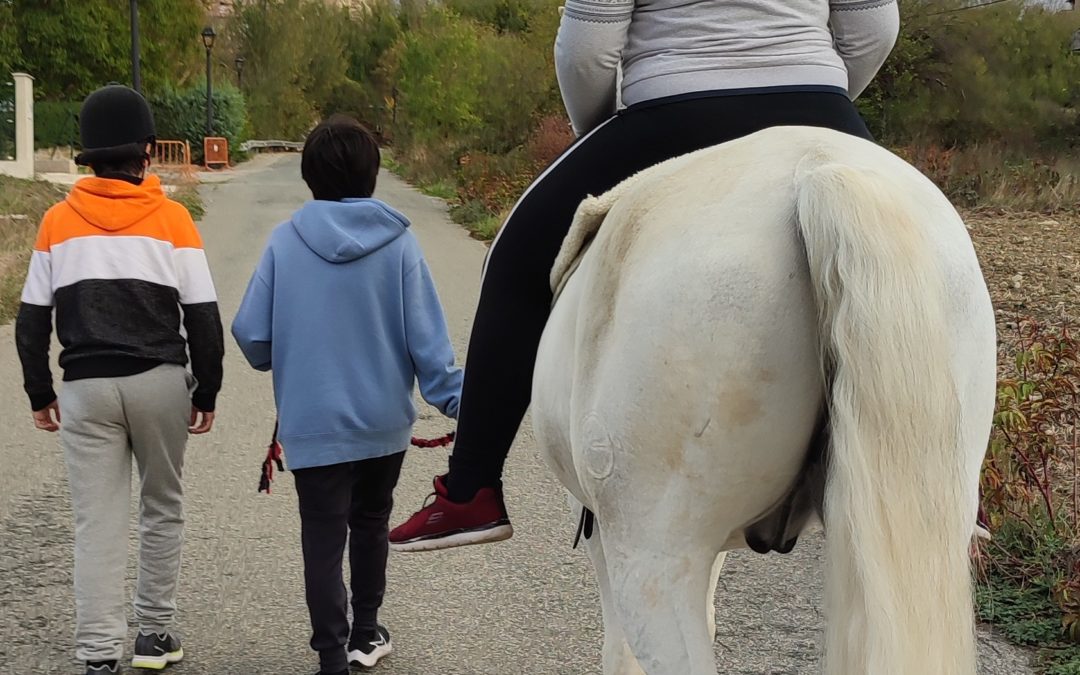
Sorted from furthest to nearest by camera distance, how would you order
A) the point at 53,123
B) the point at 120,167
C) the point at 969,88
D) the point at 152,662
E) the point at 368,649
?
the point at 53,123, the point at 969,88, the point at 368,649, the point at 152,662, the point at 120,167

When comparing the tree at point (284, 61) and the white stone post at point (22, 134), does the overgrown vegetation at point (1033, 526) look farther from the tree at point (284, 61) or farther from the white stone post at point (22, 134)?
the tree at point (284, 61)

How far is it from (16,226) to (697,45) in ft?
49.4

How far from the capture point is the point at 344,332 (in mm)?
3754

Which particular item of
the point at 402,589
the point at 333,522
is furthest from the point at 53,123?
the point at 333,522

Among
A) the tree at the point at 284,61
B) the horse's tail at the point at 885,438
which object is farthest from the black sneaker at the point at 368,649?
the tree at the point at 284,61

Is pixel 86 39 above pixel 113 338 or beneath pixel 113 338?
beneath

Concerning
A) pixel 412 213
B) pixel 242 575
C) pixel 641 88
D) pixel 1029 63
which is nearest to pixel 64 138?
pixel 412 213

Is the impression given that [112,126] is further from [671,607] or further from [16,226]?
[16,226]

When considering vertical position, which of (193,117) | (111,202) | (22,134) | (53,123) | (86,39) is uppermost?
(111,202)

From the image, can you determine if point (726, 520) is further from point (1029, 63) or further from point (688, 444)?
point (1029, 63)

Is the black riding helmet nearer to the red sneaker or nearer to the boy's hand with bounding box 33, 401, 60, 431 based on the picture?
the boy's hand with bounding box 33, 401, 60, 431

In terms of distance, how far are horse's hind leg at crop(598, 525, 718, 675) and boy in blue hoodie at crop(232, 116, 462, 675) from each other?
164 cm

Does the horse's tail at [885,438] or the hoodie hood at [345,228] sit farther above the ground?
the horse's tail at [885,438]

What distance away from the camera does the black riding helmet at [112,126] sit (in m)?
3.80
